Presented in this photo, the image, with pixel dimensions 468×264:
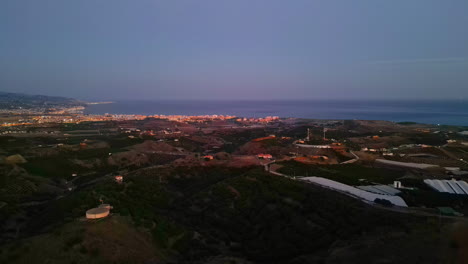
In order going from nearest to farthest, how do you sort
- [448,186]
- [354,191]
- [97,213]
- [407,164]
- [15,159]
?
[97,213]
[354,191]
[448,186]
[15,159]
[407,164]

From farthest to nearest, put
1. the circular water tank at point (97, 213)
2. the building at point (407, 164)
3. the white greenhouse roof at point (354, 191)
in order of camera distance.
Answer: the building at point (407, 164)
the white greenhouse roof at point (354, 191)
the circular water tank at point (97, 213)

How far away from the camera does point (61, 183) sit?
36188mm

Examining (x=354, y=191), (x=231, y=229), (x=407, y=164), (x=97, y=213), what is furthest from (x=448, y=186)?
(x=97, y=213)

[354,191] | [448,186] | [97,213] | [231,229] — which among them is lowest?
[231,229]

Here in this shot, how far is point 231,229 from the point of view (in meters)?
22.5

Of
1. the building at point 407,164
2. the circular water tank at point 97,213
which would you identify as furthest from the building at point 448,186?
the circular water tank at point 97,213

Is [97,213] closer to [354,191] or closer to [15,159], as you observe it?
[354,191]

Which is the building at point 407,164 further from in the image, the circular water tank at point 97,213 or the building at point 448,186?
the circular water tank at point 97,213

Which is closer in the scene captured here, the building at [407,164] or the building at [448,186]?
the building at [448,186]

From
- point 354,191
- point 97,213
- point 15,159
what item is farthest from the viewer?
point 15,159

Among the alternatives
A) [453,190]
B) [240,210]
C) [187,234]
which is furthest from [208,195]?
[453,190]

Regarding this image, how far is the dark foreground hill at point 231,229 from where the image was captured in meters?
14.1

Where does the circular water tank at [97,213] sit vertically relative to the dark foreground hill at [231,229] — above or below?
above

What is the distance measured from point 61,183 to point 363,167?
37.8 m
